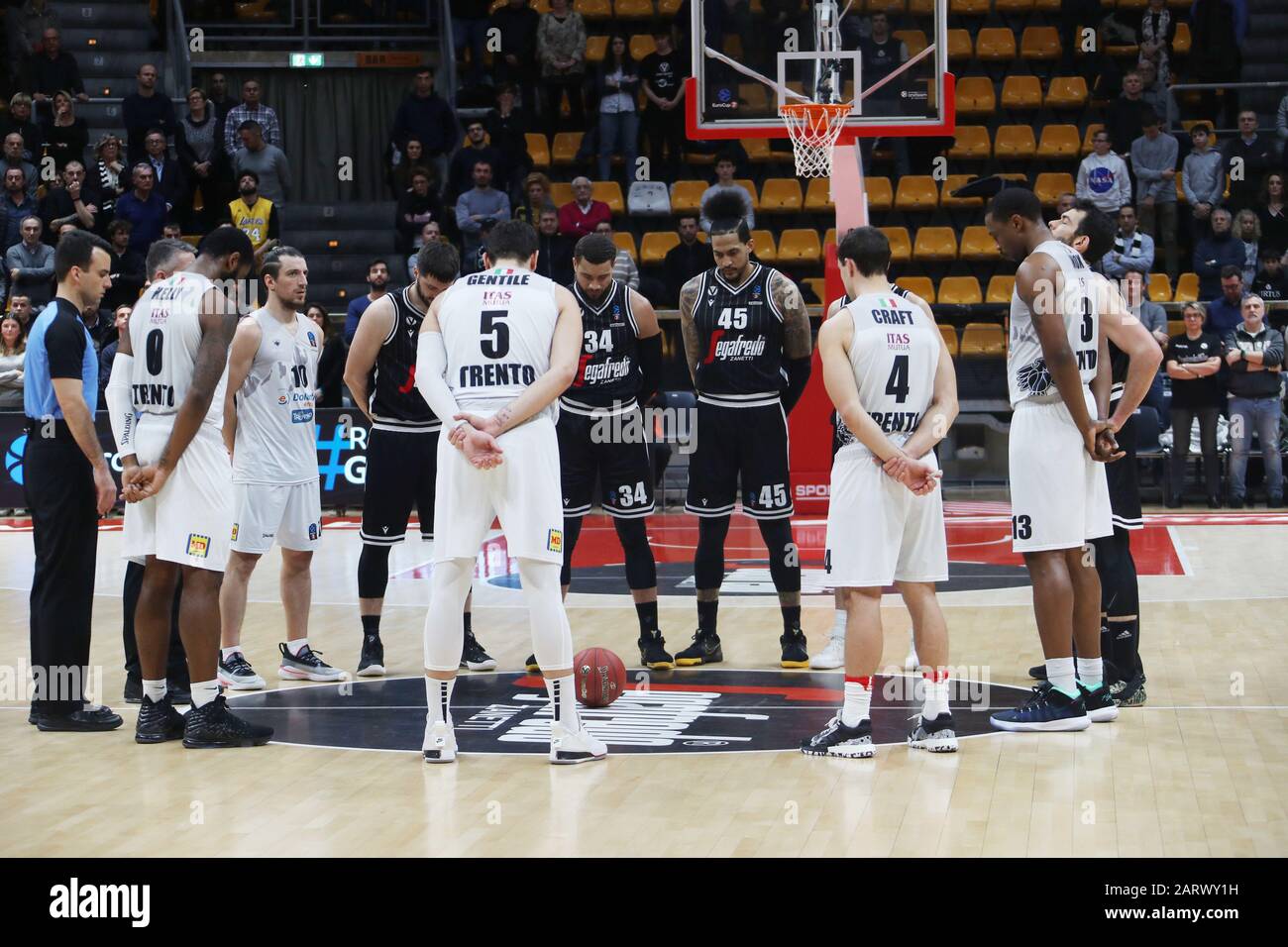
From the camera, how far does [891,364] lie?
625 cm

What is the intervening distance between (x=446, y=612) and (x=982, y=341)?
11994 millimetres

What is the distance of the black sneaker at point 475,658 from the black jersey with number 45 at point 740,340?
1.79 m

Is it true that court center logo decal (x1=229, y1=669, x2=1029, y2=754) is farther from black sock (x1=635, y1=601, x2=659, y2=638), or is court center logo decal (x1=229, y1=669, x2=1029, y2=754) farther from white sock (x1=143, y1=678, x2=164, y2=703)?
white sock (x1=143, y1=678, x2=164, y2=703)

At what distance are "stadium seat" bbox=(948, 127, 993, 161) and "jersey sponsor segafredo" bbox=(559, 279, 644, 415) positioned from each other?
39.5 feet

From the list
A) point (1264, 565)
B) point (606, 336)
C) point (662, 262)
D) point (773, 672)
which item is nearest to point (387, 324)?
point (606, 336)

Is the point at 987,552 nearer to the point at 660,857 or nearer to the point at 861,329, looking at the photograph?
the point at 861,329

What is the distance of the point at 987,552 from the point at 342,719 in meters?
6.54

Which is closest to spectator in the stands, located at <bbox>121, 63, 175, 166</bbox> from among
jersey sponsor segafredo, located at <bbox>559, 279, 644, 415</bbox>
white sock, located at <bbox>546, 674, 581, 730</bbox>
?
jersey sponsor segafredo, located at <bbox>559, 279, 644, 415</bbox>

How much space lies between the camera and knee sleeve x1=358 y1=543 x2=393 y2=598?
8203mm

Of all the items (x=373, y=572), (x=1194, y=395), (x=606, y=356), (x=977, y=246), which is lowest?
(x=373, y=572)

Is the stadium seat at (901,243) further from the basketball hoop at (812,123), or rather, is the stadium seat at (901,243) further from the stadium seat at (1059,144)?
the basketball hoop at (812,123)

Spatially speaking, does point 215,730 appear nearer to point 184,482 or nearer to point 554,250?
point 184,482

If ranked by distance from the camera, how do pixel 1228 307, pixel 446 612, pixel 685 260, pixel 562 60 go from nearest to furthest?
pixel 446 612, pixel 1228 307, pixel 685 260, pixel 562 60

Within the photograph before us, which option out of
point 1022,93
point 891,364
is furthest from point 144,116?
point 891,364
